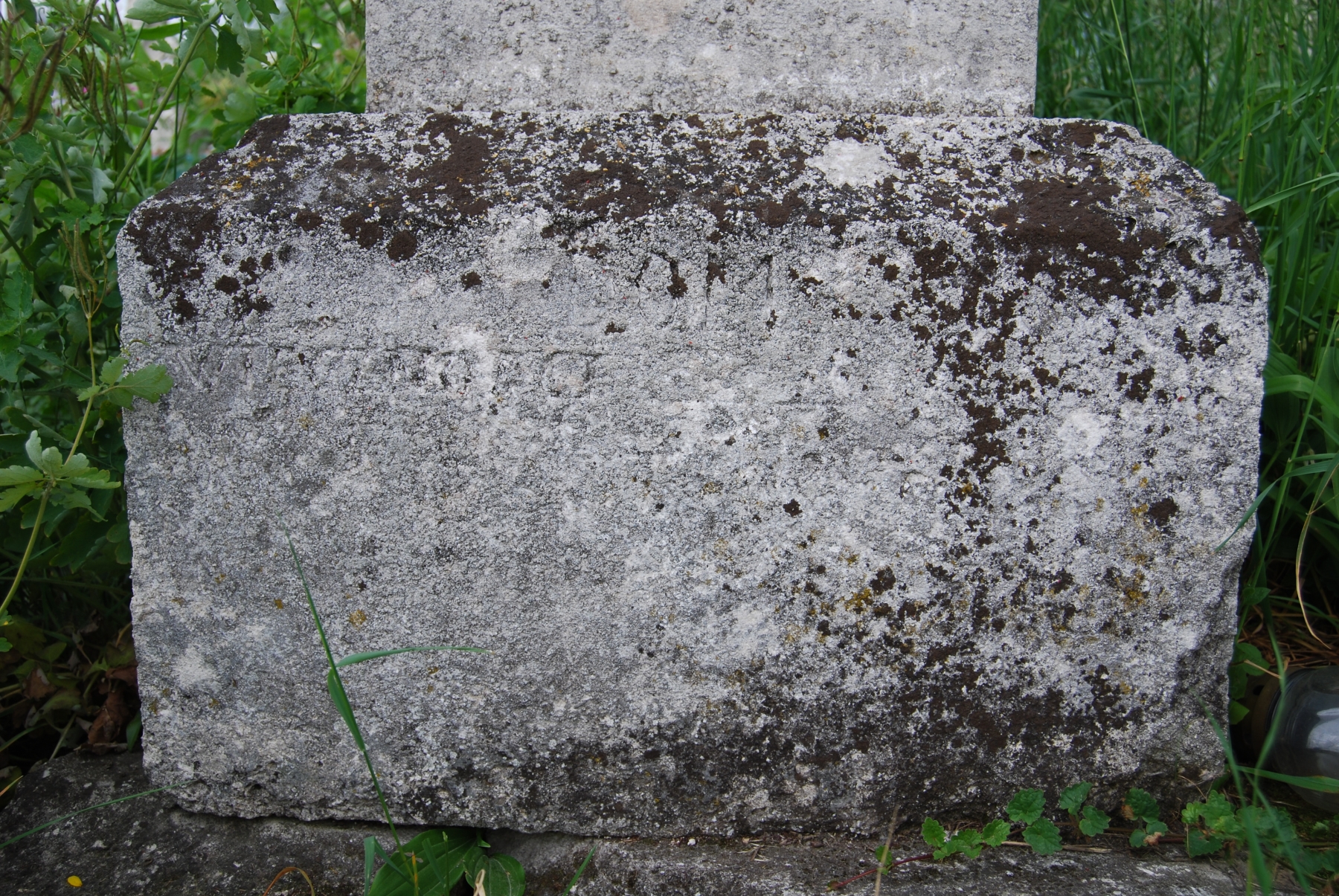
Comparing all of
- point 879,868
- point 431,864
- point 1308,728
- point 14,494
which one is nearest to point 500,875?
point 431,864

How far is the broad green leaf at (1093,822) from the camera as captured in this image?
117cm

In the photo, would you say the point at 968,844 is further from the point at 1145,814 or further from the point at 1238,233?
the point at 1238,233

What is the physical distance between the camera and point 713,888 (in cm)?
113

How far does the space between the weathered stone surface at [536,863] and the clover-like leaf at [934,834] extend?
0.09 ft

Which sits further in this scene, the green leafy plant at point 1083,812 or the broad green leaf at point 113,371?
the green leafy plant at point 1083,812

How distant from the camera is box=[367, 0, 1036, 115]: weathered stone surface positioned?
4.08 ft

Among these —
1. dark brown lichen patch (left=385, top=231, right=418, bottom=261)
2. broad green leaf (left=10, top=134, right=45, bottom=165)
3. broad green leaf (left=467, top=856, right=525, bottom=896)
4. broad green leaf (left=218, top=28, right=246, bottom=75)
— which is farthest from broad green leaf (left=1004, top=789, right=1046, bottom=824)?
broad green leaf (left=10, top=134, right=45, bottom=165)

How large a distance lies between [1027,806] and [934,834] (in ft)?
0.49

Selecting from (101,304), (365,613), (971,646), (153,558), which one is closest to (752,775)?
(971,646)

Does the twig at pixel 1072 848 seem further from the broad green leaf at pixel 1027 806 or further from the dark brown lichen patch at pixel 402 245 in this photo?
the dark brown lichen patch at pixel 402 245

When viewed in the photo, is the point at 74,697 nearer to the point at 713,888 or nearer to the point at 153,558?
the point at 153,558

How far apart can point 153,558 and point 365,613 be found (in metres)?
0.32

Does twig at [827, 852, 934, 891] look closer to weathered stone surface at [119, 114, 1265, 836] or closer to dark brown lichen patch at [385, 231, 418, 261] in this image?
weathered stone surface at [119, 114, 1265, 836]

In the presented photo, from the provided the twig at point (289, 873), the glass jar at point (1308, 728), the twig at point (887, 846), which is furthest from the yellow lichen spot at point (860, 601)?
the twig at point (289, 873)
